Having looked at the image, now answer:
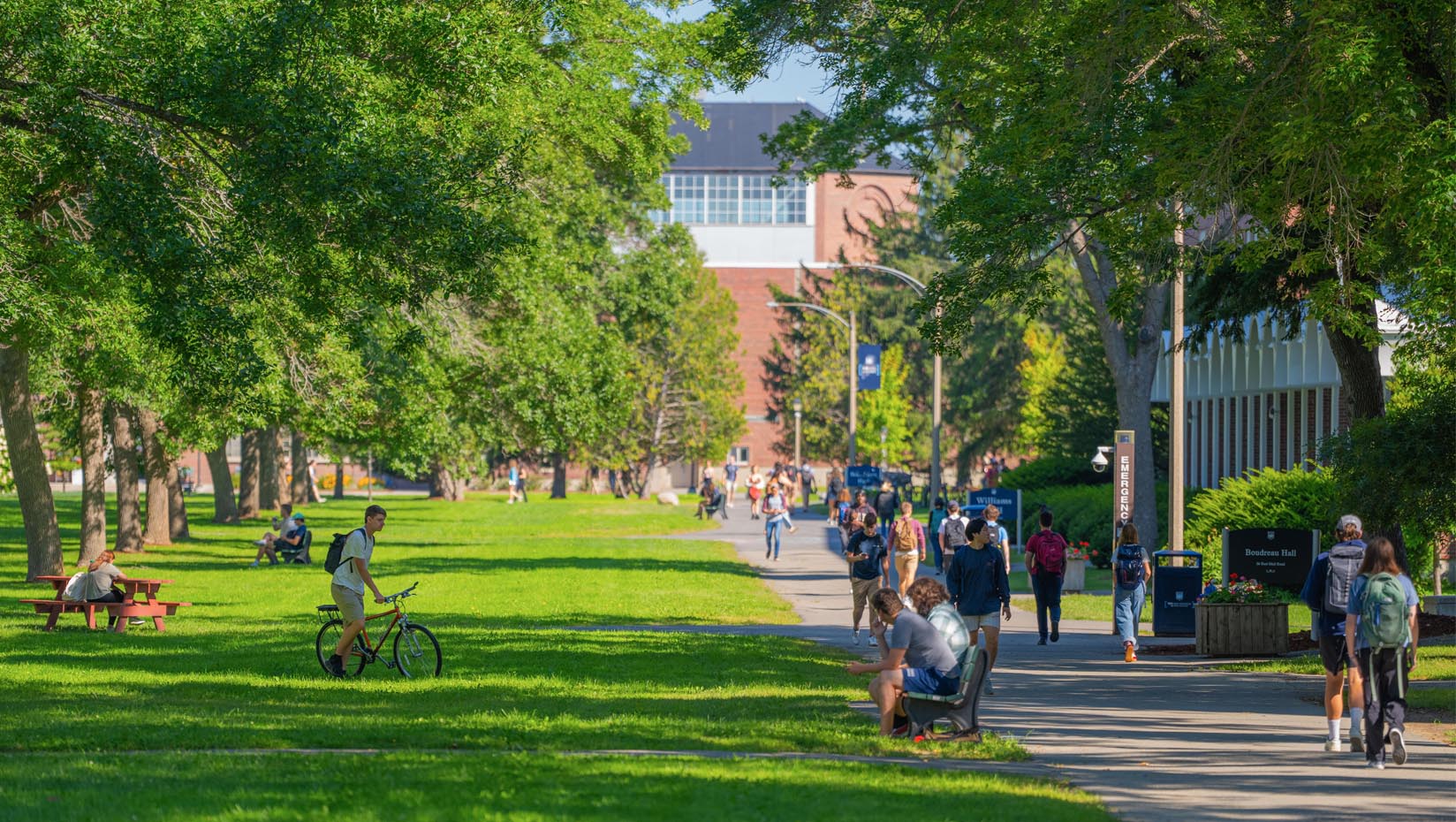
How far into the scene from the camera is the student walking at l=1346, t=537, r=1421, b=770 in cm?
1185

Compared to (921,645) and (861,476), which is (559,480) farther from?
(921,645)

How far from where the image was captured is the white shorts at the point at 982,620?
54.7 ft

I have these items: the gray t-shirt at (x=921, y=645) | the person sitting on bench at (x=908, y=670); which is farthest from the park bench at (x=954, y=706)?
the gray t-shirt at (x=921, y=645)

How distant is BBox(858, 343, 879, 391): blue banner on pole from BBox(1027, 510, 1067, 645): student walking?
99.5 feet

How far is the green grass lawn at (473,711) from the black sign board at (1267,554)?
5.64m

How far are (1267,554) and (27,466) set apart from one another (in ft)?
64.3

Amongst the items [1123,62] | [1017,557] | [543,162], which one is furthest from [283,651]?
[1017,557]

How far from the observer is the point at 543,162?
102 feet

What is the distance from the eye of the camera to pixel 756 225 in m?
118

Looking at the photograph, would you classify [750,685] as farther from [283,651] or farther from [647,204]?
[647,204]

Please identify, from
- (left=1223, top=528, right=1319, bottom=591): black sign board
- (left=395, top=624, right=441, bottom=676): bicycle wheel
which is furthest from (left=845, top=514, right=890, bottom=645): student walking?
(left=395, top=624, right=441, bottom=676): bicycle wheel

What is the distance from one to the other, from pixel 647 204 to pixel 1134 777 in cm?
5375

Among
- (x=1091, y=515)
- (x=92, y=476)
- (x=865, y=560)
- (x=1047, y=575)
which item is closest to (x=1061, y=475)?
(x=1091, y=515)

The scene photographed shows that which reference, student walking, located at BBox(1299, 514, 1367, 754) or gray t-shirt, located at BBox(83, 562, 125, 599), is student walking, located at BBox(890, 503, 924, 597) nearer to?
student walking, located at BBox(1299, 514, 1367, 754)
